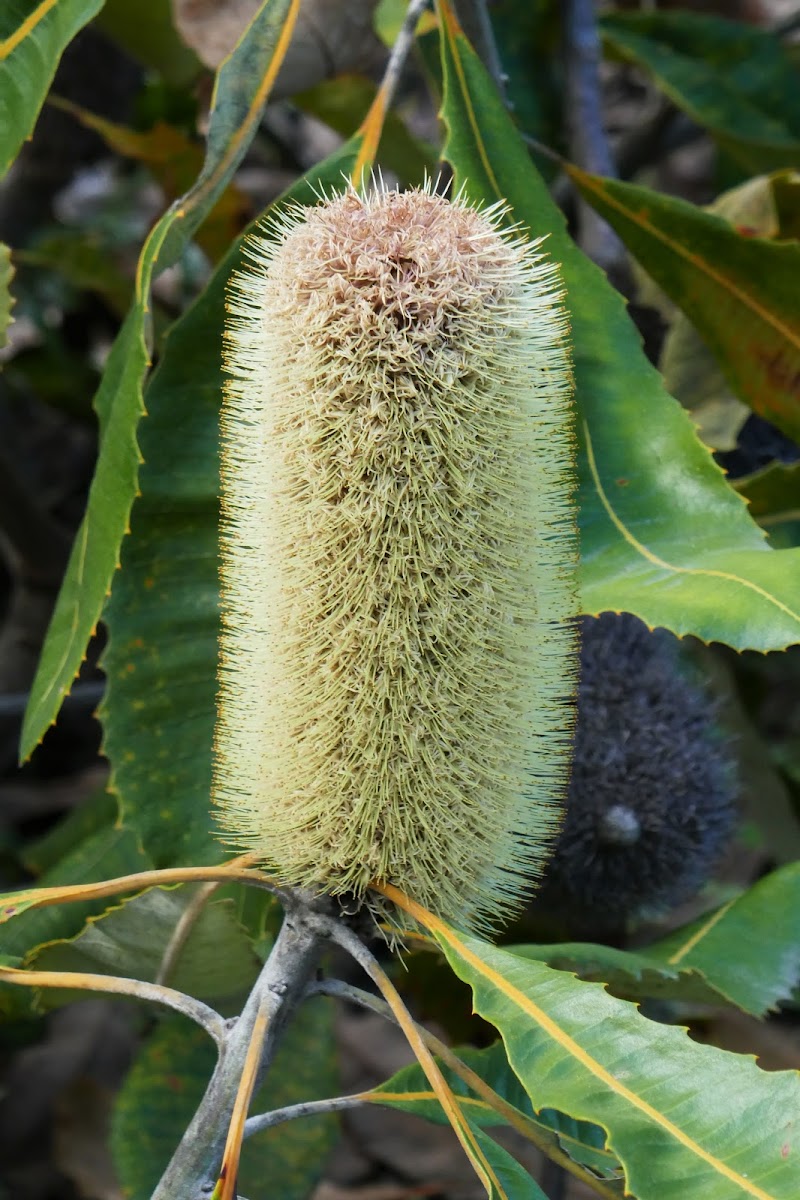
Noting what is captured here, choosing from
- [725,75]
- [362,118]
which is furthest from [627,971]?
[725,75]

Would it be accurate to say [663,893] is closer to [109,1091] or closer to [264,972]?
[264,972]

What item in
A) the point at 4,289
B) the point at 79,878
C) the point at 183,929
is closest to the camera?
the point at 183,929

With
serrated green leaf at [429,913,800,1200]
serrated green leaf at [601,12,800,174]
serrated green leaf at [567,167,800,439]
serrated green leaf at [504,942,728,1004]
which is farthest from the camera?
serrated green leaf at [601,12,800,174]

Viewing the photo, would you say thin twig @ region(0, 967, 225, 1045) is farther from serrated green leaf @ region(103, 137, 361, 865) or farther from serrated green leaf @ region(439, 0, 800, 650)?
serrated green leaf @ region(439, 0, 800, 650)

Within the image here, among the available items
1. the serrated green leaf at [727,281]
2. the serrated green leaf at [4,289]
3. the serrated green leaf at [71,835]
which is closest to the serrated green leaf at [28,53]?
the serrated green leaf at [4,289]

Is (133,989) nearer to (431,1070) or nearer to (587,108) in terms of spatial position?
(431,1070)

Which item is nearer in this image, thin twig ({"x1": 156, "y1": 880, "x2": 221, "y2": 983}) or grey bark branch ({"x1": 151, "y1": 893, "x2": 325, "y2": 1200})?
grey bark branch ({"x1": 151, "y1": 893, "x2": 325, "y2": 1200})

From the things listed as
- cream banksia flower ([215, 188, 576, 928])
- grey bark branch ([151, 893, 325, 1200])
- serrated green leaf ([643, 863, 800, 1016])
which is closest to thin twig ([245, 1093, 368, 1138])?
grey bark branch ([151, 893, 325, 1200])

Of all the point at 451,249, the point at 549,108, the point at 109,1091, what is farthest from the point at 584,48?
the point at 109,1091
